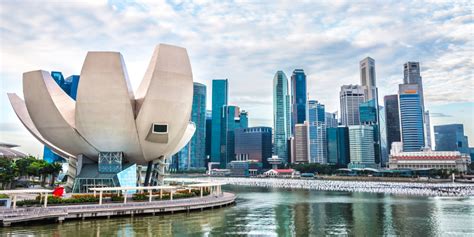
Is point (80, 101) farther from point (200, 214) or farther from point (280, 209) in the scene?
point (280, 209)

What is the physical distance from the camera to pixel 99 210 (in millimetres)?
30859

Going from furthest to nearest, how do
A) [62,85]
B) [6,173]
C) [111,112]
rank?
[62,85], [6,173], [111,112]

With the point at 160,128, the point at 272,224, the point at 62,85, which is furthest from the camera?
the point at 62,85

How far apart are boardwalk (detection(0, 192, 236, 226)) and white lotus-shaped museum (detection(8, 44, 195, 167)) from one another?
8027 mm

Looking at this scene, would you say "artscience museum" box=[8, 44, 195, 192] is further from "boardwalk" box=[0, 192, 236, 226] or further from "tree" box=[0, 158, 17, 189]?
"tree" box=[0, 158, 17, 189]

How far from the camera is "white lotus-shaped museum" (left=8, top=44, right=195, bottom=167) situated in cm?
3541

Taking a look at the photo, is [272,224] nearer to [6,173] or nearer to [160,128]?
[160,128]

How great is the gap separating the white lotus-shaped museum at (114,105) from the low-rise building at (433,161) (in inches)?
5135

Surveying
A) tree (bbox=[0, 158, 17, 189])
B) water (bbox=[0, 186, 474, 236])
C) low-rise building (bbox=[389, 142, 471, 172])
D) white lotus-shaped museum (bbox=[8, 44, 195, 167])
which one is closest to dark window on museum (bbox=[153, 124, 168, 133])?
white lotus-shaped museum (bbox=[8, 44, 195, 167])

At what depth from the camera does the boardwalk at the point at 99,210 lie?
27.4 meters

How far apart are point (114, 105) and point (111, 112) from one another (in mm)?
855

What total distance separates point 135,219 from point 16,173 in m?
32.1

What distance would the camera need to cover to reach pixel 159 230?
2708 cm

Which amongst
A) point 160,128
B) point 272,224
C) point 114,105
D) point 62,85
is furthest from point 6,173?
point 62,85
